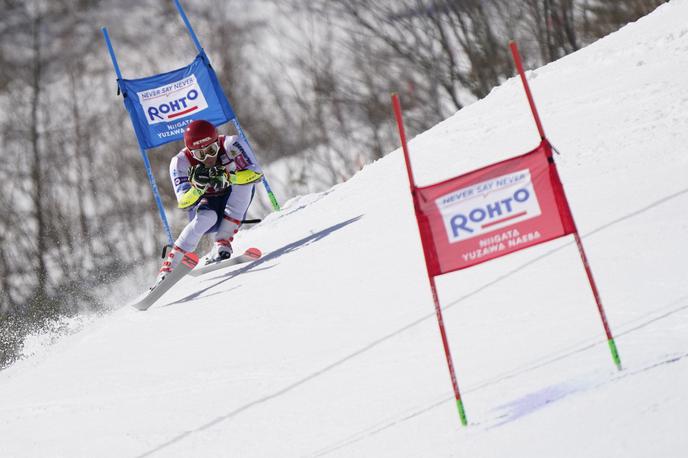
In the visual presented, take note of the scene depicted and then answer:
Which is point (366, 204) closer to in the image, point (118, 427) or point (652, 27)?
point (652, 27)

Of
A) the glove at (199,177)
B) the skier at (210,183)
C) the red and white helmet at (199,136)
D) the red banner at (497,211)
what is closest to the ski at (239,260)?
the skier at (210,183)

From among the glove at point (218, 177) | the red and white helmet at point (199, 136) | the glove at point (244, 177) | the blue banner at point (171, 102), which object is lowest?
the glove at point (244, 177)

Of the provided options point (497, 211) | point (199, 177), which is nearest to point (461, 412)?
point (497, 211)

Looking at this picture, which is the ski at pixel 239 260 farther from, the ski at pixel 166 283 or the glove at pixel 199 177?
the glove at pixel 199 177

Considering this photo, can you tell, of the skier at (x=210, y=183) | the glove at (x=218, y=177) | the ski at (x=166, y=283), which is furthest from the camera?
the glove at (x=218, y=177)

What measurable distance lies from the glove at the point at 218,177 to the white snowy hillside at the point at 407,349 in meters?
0.80

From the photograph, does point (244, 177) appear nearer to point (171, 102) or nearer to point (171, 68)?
point (171, 102)

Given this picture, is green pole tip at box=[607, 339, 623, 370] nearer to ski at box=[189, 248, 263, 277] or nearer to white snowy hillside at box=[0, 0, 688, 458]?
white snowy hillside at box=[0, 0, 688, 458]

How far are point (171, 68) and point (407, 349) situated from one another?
2080 cm

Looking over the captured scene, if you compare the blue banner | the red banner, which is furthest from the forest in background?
the red banner

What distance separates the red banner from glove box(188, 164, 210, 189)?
4.82 metres

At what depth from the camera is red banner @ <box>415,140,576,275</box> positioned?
12.2ft

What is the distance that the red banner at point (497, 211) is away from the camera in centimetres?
371

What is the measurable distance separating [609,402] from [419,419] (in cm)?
85
